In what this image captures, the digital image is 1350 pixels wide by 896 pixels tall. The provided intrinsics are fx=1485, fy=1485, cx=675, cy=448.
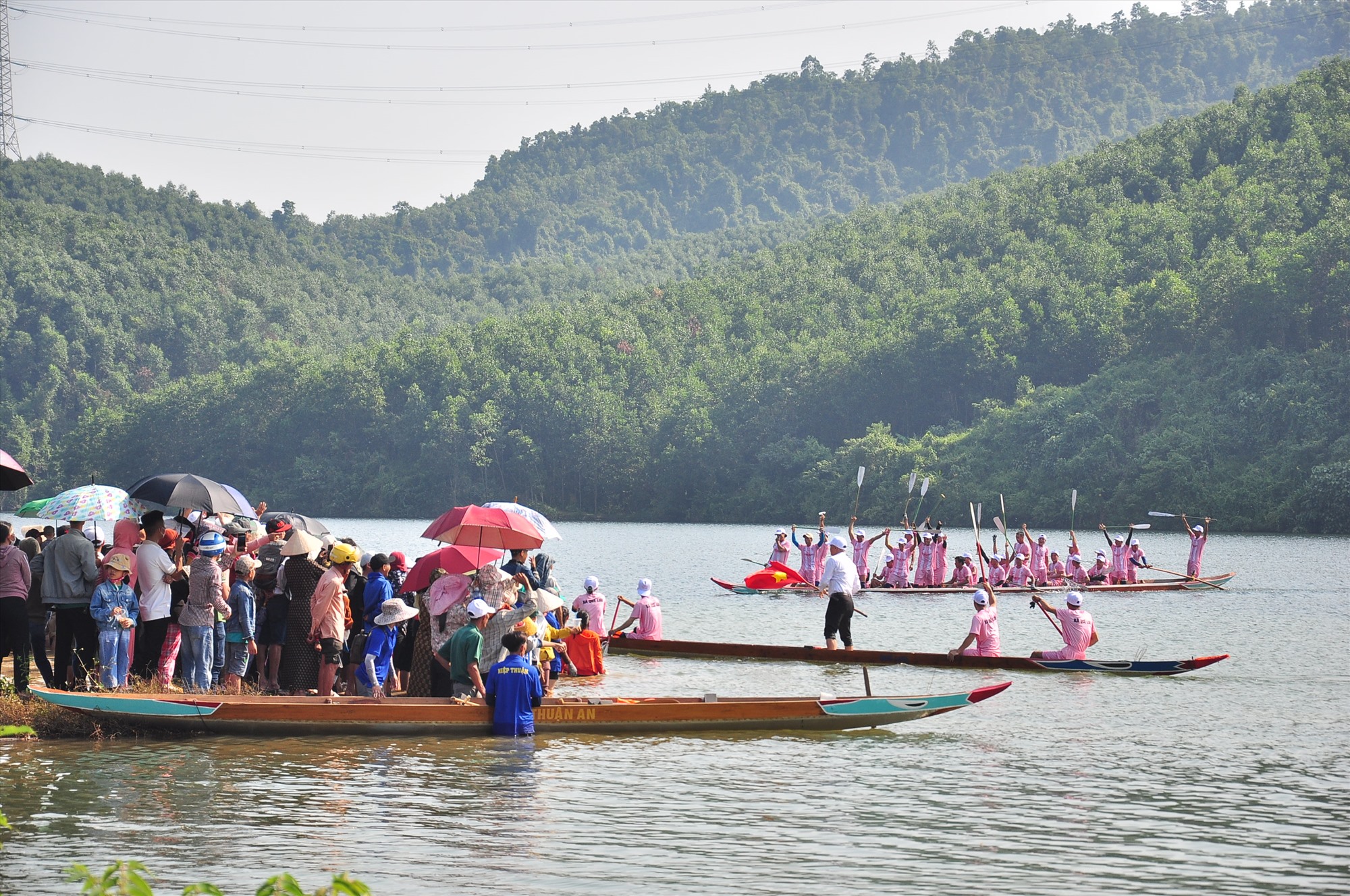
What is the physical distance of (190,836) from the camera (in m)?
11.3

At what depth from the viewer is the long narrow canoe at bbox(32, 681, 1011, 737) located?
Answer: 47.1ft

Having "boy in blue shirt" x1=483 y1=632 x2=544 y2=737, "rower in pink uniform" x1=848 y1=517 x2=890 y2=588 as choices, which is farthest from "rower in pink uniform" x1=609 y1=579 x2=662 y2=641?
"rower in pink uniform" x1=848 y1=517 x2=890 y2=588

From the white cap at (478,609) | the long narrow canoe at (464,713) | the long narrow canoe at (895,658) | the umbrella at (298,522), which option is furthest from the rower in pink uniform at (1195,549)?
the white cap at (478,609)

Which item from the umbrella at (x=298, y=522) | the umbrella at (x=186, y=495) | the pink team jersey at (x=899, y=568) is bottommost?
the pink team jersey at (x=899, y=568)

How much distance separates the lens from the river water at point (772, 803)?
1059cm

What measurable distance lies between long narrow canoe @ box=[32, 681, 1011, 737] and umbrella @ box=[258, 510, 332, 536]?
2.16 m

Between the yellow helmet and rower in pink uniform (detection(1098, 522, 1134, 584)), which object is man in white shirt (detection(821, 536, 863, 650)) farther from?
rower in pink uniform (detection(1098, 522, 1134, 584))

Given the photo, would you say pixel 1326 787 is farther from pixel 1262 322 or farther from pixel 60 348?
pixel 60 348

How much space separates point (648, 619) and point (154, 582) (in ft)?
34.9

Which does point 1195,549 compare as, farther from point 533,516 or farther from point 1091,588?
point 533,516

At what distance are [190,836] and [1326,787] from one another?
10043 mm

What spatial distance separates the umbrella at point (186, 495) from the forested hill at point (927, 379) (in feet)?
193

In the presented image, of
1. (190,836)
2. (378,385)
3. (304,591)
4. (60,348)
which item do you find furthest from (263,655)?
(60,348)

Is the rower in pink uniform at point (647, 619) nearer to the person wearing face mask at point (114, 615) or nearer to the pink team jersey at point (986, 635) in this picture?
the pink team jersey at point (986, 635)
